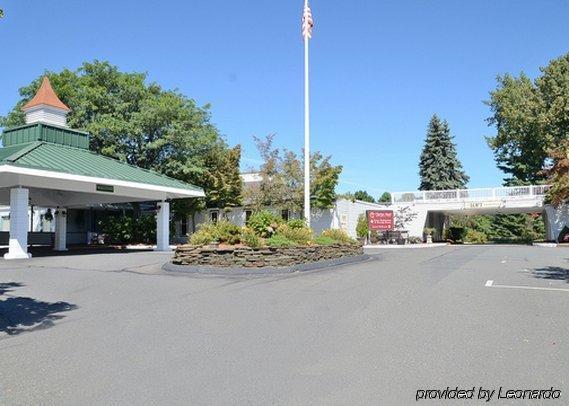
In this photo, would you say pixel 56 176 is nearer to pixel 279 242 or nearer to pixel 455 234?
pixel 279 242

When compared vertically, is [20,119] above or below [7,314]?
above

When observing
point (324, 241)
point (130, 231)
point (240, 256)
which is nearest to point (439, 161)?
point (130, 231)

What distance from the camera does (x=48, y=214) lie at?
120 feet

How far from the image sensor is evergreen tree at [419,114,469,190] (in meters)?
55.3

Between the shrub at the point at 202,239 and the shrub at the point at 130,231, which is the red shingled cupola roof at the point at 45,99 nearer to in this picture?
the shrub at the point at 130,231

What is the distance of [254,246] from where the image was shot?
48.8ft

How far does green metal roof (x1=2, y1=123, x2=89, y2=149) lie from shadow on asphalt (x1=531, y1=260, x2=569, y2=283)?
21495 millimetres

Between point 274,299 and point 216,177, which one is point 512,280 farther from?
point 216,177

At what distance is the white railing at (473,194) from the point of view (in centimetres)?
3894

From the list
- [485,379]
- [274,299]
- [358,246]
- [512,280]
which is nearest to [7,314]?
[274,299]

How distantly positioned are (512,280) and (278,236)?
7025mm

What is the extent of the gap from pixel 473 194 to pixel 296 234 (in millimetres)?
28172

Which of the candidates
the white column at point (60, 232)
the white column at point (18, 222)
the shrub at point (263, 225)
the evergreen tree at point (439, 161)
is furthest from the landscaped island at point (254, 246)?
the evergreen tree at point (439, 161)

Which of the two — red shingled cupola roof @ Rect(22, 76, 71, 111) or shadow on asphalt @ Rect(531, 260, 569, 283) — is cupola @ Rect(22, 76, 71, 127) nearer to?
red shingled cupola roof @ Rect(22, 76, 71, 111)
